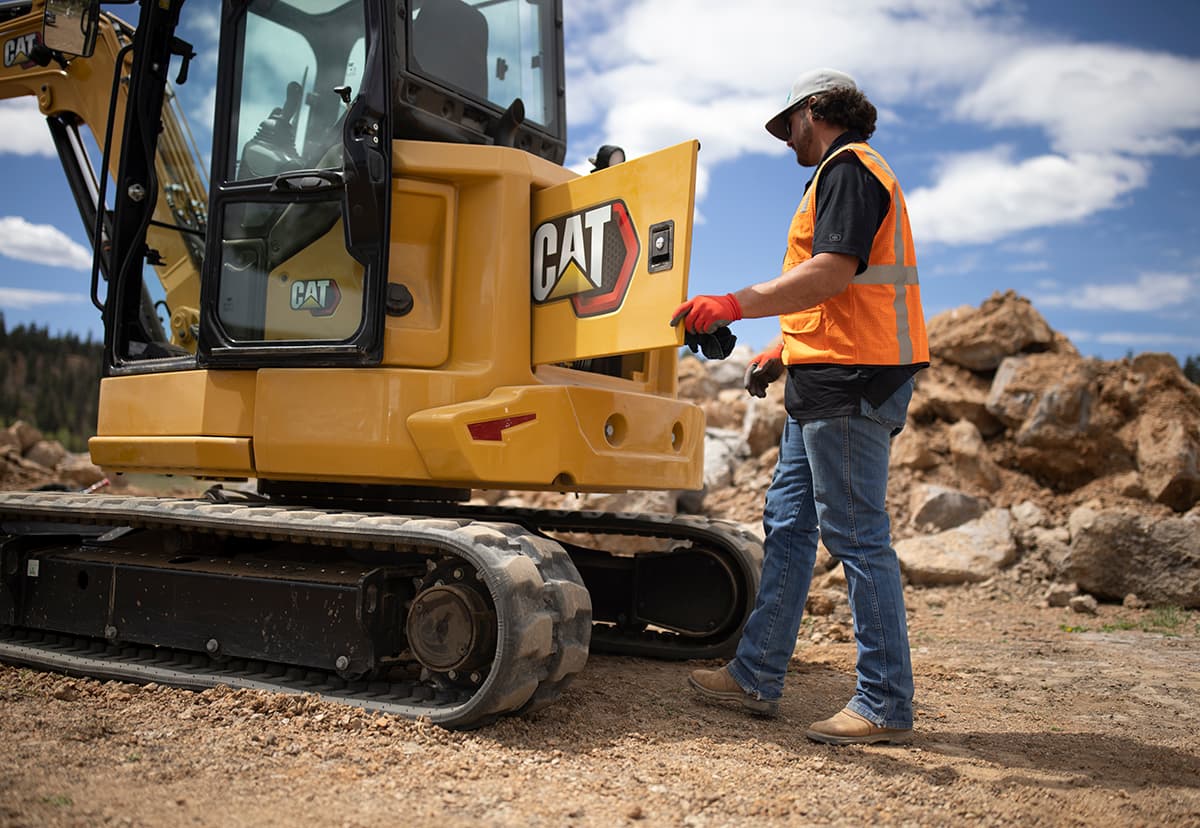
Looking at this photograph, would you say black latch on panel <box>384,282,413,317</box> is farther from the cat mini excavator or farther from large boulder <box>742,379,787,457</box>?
large boulder <box>742,379,787,457</box>

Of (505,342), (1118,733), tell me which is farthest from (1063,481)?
(505,342)

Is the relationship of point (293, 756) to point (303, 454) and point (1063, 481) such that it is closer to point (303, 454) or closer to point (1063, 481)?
point (303, 454)

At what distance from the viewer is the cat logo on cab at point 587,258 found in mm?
3551

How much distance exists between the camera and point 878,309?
3.37 m

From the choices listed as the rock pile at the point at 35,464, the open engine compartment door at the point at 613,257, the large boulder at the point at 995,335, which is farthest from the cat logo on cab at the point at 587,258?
Answer: the rock pile at the point at 35,464

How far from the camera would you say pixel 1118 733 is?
12.1 ft

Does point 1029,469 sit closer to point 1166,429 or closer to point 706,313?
point 1166,429

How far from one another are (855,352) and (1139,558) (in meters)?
4.68

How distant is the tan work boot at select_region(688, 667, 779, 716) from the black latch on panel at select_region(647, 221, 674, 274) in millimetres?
1534

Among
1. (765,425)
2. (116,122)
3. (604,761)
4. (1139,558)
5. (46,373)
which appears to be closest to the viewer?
→ (604,761)

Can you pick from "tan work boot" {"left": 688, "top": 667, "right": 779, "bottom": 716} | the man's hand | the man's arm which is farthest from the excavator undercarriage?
the man's arm

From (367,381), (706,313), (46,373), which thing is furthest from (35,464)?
(46,373)

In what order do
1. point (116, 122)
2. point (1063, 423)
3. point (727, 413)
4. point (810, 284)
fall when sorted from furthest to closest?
point (727, 413)
point (1063, 423)
point (116, 122)
point (810, 284)

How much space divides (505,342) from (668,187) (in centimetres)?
86
